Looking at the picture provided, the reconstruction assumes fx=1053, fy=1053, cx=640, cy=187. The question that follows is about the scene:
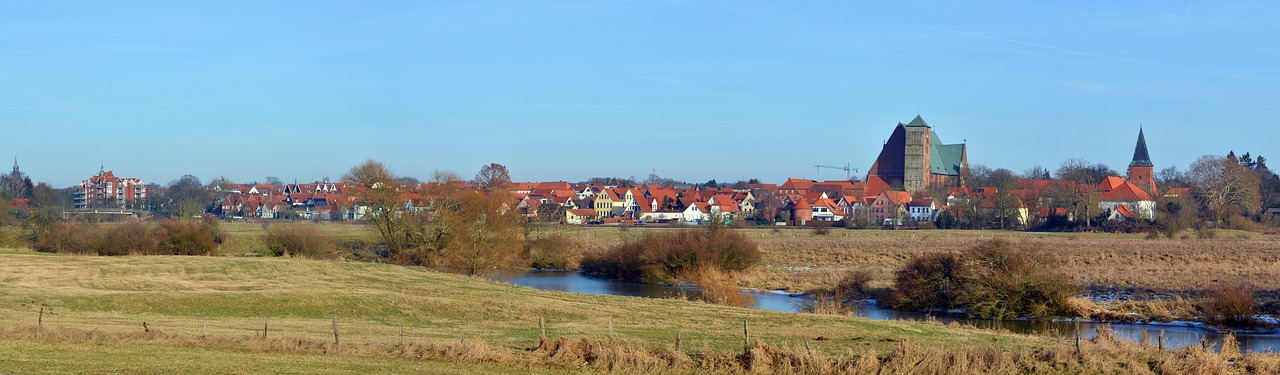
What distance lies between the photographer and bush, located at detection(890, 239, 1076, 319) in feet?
114

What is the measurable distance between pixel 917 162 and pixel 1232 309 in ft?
436

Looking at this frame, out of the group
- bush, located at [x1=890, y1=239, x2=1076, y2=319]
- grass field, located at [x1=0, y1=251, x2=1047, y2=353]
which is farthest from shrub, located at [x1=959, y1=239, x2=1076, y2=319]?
grass field, located at [x1=0, y1=251, x2=1047, y2=353]

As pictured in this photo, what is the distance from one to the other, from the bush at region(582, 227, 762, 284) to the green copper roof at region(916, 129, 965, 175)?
403ft

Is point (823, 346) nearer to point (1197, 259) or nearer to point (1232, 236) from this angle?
point (1197, 259)

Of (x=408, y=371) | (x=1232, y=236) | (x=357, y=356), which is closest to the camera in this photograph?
(x=408, y=371)

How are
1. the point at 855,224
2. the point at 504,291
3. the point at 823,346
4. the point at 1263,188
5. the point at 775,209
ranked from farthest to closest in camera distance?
the point at 775,209
the point at 1263,188
the point at 855,224
the point at 504,291
the point at 823,346

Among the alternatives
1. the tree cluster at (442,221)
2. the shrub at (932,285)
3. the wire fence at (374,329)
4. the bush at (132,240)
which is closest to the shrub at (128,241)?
the bush at (132,240)

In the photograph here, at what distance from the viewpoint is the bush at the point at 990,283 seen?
34.6 metres

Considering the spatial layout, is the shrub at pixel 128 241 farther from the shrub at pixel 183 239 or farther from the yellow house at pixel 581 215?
the yellow house at pixel 581 215

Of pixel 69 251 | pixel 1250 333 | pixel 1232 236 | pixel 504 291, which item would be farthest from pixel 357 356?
pixel 1232 236

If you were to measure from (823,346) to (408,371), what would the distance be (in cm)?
843

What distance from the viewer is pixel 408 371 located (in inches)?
662

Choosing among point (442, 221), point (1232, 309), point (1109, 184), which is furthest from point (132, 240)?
point (1109, 184)

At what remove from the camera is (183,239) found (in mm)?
54062
